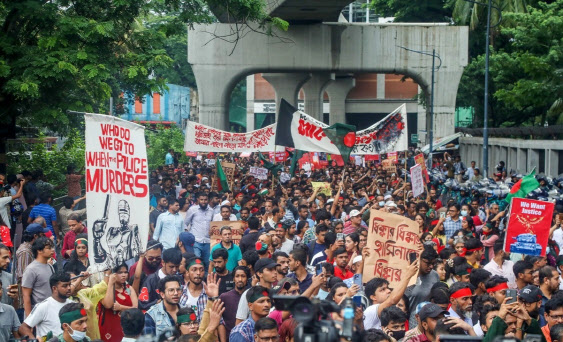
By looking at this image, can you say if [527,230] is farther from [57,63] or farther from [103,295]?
[57,63]

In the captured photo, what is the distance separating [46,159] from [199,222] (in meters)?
9.23

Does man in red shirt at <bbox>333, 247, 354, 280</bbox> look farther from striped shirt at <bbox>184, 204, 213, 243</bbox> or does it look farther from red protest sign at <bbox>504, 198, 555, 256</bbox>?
striped shirt at <bbox>184, 204, 213, 243</bbox>

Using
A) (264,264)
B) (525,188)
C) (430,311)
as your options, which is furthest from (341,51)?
(430,311)

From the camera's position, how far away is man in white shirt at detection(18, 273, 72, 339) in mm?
7727

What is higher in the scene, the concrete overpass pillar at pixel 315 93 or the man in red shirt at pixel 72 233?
the concrete overpass pillar at pixel 315 93

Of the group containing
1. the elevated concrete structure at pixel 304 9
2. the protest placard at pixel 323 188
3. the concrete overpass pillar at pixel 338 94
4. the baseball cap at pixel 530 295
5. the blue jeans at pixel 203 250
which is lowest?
the blue jeans at pixel 203 250

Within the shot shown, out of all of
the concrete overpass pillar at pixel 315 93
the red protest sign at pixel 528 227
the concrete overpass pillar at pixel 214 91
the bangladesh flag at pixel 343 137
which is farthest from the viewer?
the concrete overpass pillar at pixel 315 93

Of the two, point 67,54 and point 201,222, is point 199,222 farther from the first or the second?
point 67,54

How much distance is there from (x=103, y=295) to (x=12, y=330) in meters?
0.75

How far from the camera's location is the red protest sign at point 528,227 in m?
11.4

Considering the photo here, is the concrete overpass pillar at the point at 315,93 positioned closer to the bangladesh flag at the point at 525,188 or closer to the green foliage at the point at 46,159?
the green foliage at the point at 46,159

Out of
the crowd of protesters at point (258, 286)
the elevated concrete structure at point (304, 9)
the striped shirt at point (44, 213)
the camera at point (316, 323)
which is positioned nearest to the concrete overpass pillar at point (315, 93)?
the elevated concrete structure at point (304, 9)

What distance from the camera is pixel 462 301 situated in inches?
320

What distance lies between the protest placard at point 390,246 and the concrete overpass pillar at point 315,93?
150ft
